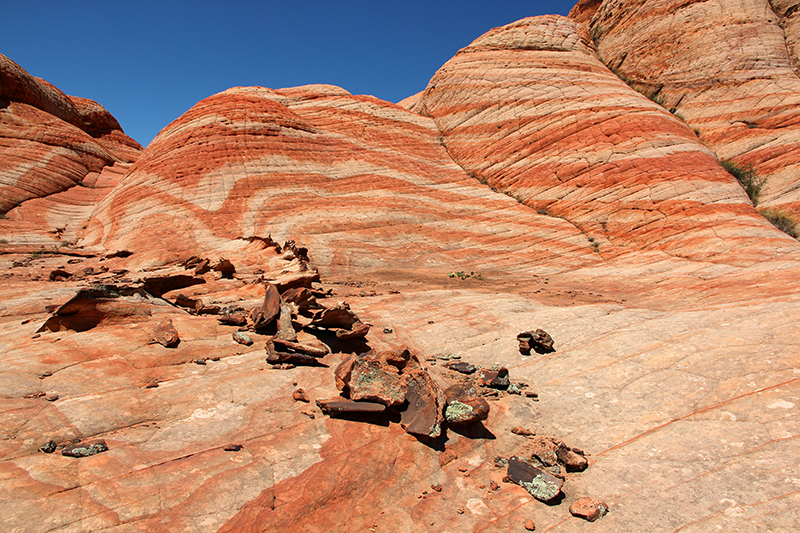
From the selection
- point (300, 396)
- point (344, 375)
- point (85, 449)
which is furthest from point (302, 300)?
point (85, 449)

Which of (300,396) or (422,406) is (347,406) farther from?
(422,406)

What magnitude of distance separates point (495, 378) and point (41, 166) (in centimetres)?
3139

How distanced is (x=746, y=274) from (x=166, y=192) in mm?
23503

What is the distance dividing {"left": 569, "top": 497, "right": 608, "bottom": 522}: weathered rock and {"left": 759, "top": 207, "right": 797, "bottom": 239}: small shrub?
814 inches

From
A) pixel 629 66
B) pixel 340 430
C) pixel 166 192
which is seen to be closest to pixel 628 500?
pixel 340 430

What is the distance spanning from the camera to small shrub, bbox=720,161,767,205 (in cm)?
1991

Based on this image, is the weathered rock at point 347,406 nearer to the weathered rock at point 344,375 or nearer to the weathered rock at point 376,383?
the weathered rock at point 376,383

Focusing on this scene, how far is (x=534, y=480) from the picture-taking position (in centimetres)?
411

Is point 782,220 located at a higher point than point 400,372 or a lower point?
higher

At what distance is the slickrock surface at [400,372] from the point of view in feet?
11.6

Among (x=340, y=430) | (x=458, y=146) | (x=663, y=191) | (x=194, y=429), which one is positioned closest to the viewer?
(x=194, y=429)

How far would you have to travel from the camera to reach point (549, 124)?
2369cm

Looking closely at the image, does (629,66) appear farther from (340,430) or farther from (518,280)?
(340,430)

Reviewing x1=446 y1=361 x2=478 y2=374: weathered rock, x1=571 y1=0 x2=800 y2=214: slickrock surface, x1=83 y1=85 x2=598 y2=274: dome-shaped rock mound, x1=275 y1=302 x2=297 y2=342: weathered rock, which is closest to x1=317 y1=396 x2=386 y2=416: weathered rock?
x1=275 y1=302 x2=297 y2=342: weathered rock
